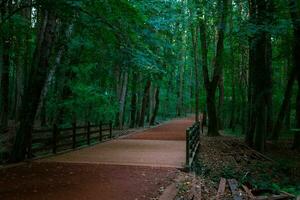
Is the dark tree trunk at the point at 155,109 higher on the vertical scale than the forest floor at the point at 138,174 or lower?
higher

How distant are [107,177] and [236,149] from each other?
1043cm

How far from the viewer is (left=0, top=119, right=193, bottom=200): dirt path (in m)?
8.61

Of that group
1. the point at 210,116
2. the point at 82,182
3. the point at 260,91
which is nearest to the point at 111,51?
the point at 82,182

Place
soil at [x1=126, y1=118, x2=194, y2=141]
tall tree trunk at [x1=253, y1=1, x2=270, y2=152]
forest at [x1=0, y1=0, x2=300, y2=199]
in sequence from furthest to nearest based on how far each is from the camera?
soil at [x1=126, y1=118, x2=194, y2=141] < tall tree trunk at [x1=253, y1=1, x2=270, y2=152] < forest at [x1=0, y1=0, x2=300, y2=199]

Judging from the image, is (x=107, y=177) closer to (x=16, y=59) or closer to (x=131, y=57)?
(x=131, y=57)

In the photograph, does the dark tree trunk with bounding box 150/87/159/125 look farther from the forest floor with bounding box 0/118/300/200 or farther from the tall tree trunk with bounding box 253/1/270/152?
the forest floor with bounding box 0/118/300/200

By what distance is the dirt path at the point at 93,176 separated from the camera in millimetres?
A: 8609

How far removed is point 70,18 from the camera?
1173 centimetres

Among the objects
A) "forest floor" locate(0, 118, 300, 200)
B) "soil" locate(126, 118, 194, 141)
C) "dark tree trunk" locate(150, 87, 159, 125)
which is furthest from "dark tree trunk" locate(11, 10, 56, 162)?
"dark tree trunk" locate(150, 87, 159, 125)

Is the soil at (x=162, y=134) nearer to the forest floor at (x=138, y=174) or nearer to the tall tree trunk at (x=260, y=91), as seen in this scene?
Answer: the tall tree trunk at (x=260, y=91)

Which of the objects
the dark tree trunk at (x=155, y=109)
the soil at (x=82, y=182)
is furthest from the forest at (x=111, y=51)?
the dark tree trunk at (x=155, y=109)

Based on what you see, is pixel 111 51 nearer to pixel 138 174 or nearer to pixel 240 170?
pixel 138 174

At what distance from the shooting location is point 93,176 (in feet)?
34.6

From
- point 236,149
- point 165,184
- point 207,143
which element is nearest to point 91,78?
point 207,143
